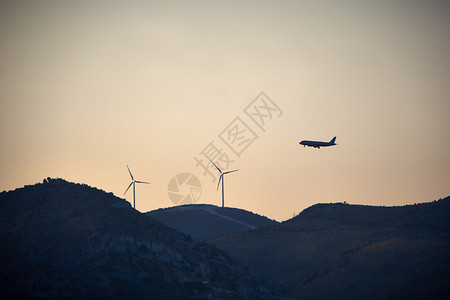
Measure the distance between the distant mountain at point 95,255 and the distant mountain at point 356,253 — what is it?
14724mm

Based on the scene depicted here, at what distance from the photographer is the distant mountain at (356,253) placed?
426 feet

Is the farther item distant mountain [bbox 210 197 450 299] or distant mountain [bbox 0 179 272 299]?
distant mountain [bbox 210 197 450 299]

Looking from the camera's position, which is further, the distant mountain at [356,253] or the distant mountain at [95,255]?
the distant mountain at [356,253]

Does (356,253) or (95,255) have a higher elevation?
(95,255)

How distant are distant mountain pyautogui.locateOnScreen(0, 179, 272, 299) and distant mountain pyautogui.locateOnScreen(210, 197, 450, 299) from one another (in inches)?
580

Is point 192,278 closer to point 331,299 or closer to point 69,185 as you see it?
point 331,299

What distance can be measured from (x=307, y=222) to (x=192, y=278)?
7260 cm

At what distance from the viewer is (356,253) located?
150 m

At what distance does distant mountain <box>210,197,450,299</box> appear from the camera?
129875 millimetres

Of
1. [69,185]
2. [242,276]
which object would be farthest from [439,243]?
[69,185]

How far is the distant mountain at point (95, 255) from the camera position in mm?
117875

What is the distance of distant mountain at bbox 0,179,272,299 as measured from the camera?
118 metres

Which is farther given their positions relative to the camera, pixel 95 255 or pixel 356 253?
pixel 356 253

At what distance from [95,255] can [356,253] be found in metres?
55.0
